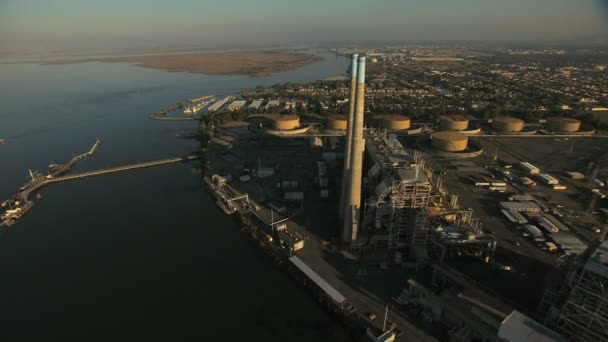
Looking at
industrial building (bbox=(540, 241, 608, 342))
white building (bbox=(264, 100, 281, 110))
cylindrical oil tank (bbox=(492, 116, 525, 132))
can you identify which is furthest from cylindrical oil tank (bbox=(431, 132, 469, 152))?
white building (bbox=(264, 100, 281, 110))

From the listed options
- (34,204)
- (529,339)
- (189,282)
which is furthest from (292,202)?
(34,204)

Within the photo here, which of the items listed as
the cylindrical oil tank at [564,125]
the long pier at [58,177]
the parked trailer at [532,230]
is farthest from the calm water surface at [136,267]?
the cylindrical oil tank at [564,125]

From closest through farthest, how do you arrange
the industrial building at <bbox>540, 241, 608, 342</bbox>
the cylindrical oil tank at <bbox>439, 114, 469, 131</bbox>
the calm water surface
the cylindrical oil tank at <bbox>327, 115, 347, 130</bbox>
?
the industrial building at <bbox>540, 241, 608, 342</bbox>, the calm water surface, the cylindrical oil tank at <bbox>439, 114, 469, 131</bbox>, the cylindrical oil tank at <bbox>327, 115, 347, 130</bbox>

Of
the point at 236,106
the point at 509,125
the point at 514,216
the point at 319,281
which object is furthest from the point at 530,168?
the point at 236,106

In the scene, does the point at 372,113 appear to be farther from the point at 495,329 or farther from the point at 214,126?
the point at 495,329

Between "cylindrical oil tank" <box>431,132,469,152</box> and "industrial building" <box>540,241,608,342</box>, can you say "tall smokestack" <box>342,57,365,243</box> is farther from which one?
"cylindrical oil tank" <box>431,132,469,152</box>

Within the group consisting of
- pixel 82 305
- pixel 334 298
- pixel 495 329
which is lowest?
pixel 82 305

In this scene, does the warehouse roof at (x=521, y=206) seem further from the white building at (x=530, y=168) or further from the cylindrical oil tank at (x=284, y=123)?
the cylindrical oil tank at (x=284, y=123)
